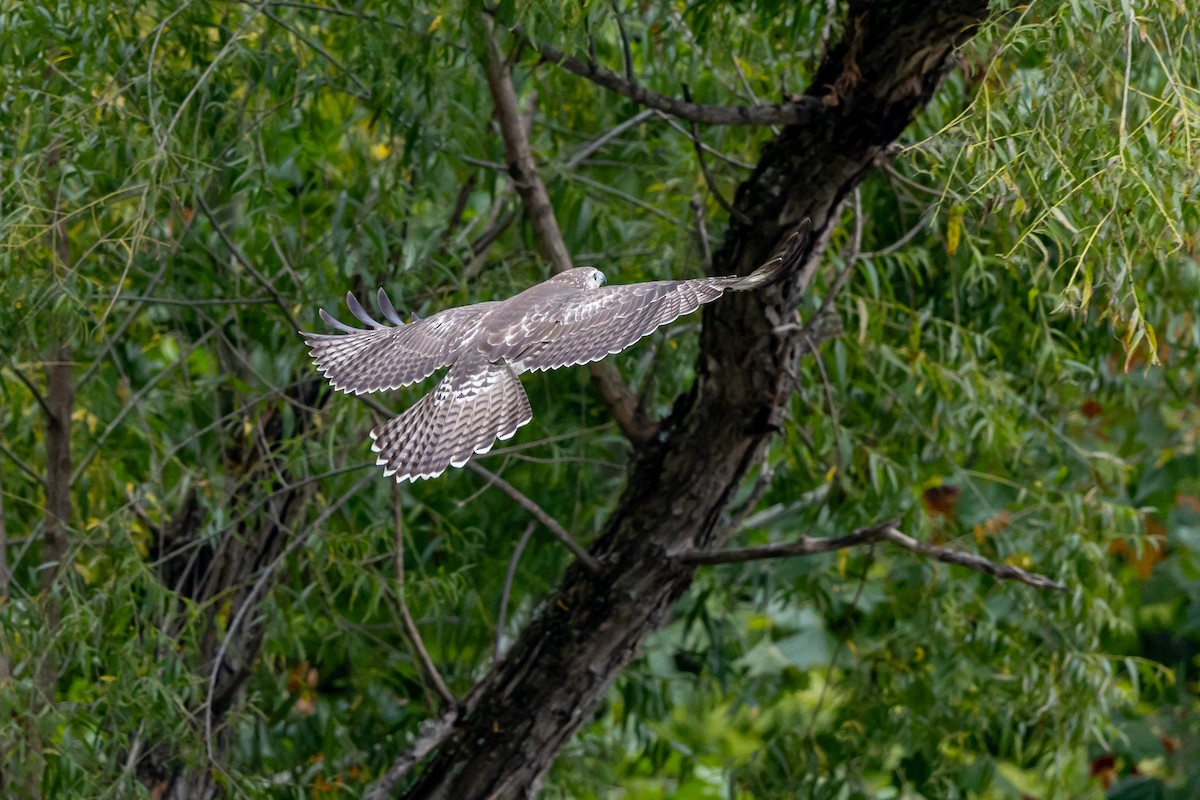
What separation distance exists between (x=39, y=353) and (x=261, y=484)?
837 millimetres

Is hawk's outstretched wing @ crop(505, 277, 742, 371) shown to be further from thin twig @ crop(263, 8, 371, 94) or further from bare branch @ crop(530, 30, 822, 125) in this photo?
thin twig @ crop(263, 8, 371, 94)

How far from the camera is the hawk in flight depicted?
290 cm

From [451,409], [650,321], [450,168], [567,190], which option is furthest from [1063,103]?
[450,168]

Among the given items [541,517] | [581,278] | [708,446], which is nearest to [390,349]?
[581,278]

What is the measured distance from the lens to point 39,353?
3707mm

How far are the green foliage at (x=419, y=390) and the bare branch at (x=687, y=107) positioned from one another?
35 cm

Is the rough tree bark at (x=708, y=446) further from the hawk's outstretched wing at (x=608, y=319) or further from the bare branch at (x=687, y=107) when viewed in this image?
the hawk's outstretched wing at (x=608, y=319)

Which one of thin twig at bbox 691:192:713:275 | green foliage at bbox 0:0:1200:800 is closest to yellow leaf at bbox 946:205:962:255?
green foliage at bbox 0:0:1200:800

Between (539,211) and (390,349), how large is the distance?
3.36 ft

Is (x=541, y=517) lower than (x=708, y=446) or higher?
higher

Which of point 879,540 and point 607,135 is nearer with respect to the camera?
point 879,540

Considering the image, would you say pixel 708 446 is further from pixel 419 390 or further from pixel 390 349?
pixel 390 349

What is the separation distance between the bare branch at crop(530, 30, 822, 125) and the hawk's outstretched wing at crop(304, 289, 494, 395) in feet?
2.60

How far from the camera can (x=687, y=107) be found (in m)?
3.77
